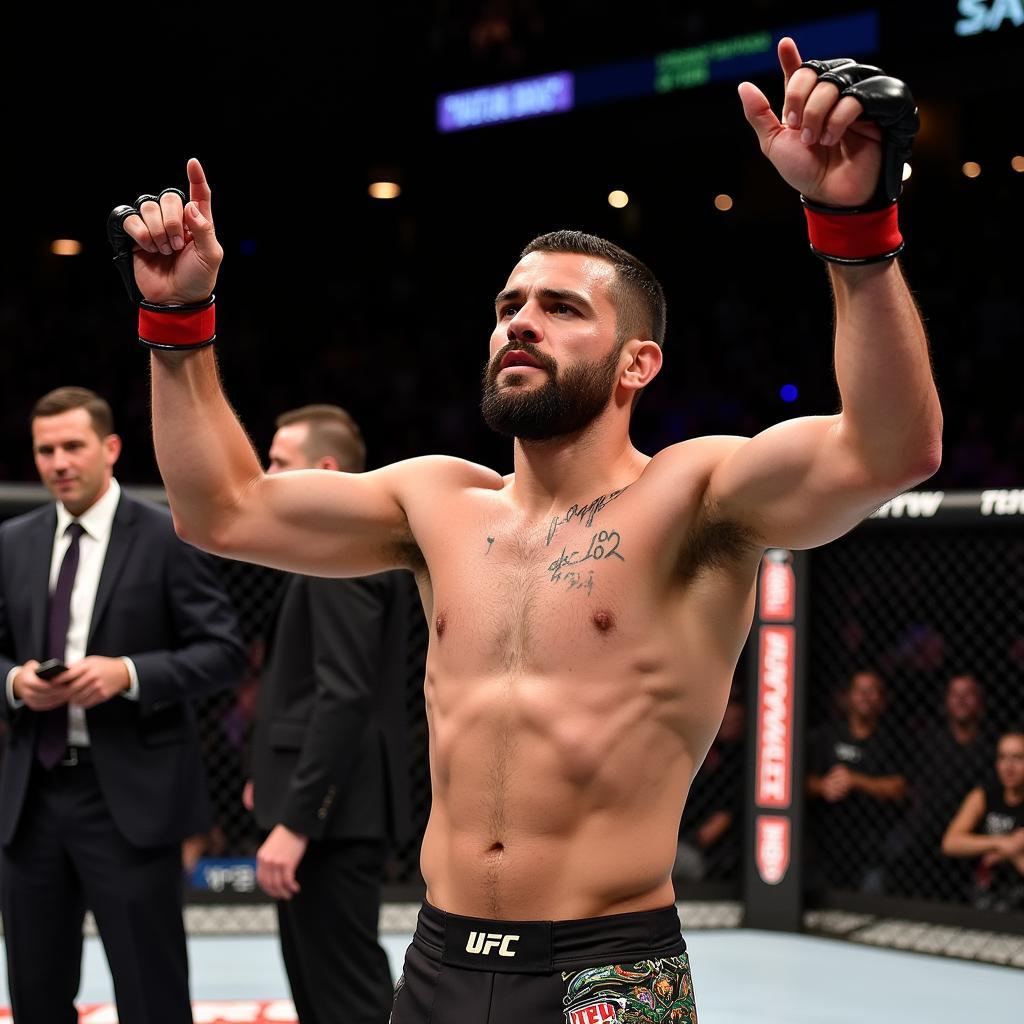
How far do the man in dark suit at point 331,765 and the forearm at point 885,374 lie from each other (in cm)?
170

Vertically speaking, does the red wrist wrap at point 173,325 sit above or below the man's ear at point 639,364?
above

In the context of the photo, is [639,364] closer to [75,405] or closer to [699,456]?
[699,456]

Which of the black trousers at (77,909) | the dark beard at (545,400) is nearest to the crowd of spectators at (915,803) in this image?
the black trousers at (77,909)

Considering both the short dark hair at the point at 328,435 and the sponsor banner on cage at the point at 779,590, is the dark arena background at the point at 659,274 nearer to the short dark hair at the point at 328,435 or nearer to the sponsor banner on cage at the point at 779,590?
the sponsor banner on cage at the point at 779,590

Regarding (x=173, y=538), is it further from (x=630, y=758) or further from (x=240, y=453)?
(x=630, y=758)

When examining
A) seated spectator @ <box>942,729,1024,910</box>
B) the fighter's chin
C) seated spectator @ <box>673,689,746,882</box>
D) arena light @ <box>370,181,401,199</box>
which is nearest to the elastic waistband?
the fighter's chin

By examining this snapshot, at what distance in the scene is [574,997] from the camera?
1.58m

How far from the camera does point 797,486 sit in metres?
1.50

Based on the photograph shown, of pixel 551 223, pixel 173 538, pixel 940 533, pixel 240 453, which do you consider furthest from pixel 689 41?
pixel 240 453

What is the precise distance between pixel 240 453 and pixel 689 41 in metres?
7.65

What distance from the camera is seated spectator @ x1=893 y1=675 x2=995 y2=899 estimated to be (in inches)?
189

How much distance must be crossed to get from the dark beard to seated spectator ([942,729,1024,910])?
3.26 m

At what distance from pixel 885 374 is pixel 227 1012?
3124 millimetres

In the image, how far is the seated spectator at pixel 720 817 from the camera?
5.23 meters
